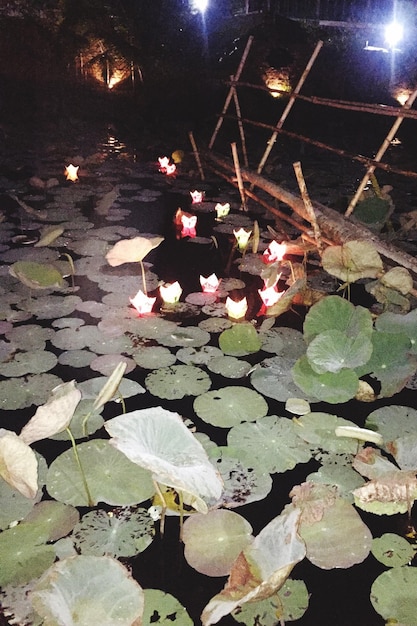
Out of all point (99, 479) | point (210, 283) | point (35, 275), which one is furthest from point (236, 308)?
point (99, 479)

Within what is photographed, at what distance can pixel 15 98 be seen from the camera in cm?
1021

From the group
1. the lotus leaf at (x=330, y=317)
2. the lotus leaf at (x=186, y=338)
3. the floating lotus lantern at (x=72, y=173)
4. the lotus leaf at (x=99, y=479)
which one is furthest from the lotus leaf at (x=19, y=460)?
the floating lotus lantern at (x=72, y=173)

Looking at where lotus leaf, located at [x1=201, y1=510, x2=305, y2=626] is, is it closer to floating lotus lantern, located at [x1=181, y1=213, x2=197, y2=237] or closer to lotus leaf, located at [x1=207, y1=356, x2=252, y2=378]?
lotus leaf, located at [x1=207, y1=356, x2=252, y2=378]

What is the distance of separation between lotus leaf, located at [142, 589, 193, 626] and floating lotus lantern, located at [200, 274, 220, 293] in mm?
2155

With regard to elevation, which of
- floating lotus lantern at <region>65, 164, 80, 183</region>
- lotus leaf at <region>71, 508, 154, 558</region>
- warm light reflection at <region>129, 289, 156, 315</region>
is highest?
floating lotus lantern at <region>65, 164, 80, 183</region>

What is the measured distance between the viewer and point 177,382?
232 cm

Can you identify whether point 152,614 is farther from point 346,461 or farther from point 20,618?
point 346,461

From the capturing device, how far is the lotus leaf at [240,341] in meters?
2.58

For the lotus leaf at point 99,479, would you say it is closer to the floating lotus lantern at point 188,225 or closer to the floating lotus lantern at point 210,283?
the floating lotus lantern at point 210,283

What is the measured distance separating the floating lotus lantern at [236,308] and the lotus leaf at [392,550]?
5.10 ft

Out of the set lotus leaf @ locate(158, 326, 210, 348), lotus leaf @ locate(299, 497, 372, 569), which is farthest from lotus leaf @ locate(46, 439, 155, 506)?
lotus leaf @ locate(158, 326, 210, 348)

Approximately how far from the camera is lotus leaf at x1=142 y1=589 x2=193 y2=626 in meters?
1.30

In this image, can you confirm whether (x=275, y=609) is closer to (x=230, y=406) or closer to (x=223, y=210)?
(x=230, y=406)

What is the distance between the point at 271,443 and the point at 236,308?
1112mm
